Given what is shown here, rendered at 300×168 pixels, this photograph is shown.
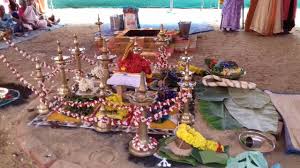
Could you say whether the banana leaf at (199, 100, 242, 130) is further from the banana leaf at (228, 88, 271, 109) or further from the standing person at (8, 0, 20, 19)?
the standing person at (8, 0, 20, 19)

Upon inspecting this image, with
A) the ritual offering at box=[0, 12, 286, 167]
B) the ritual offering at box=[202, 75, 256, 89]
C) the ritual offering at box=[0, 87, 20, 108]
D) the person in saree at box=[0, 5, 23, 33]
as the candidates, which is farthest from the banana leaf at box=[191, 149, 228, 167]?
the person in saree at box=[0, 5, 23, 33]

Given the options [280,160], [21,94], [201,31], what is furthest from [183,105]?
[201,31]

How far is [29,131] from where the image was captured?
266 centimetres

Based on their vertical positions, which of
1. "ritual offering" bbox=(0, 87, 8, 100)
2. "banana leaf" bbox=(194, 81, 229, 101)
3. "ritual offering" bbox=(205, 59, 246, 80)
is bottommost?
"ritual offering" bbox=(0, 87, 8, 100)

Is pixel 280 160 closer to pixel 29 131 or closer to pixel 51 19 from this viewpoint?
pixel 29 131

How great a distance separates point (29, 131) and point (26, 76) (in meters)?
1.78

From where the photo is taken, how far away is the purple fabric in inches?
270

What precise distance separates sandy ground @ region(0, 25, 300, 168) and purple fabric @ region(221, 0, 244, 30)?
0.27 metres

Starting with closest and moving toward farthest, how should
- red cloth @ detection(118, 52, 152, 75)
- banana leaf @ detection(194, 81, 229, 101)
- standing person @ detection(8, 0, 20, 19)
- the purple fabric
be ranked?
red cloth @ detection(118, 52, 152, 75)
banana leaf @ detection(194, 81, 229, 101)
the purple fabric
standing person @ detection(8, 0, 20, 19)

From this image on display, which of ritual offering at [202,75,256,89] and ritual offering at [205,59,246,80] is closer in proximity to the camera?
ritual offering at [202,75,256,89]

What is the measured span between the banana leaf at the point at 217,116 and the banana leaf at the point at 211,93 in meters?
0.07

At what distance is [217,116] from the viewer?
2.80 meters

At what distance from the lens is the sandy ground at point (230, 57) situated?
265 centimetres

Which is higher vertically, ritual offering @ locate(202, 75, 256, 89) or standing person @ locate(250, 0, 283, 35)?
standing person @ locate(250, 0, 283, 35)
